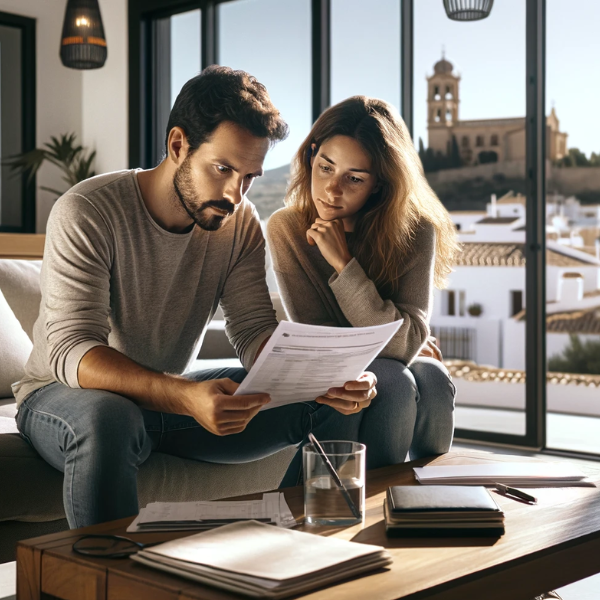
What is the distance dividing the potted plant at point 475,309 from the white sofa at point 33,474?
2090 millimetres

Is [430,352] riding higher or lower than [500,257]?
lower

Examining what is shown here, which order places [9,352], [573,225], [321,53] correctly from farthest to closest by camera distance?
[321,53], [573,225], [9,352]

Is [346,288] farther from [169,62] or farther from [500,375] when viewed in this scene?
[169,62]

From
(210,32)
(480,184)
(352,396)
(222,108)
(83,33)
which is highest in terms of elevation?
(210,32)

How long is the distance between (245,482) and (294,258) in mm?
580

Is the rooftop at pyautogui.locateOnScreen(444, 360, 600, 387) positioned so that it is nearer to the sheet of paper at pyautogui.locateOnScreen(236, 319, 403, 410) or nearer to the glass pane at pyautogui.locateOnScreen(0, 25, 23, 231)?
the sheet of paper at pyautogui.locateOnScreen(236, 319, 403, 410)

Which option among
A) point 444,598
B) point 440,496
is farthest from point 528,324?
point 444,598

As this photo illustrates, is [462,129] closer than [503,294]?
No

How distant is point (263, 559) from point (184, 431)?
2.65 feet

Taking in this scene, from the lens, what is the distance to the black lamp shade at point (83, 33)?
A: 4414 mm

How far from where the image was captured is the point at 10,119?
5.42 meters

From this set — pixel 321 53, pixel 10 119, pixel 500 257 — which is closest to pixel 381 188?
pixel 500 257

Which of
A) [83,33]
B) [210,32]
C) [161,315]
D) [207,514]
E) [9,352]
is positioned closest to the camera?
[207,514]

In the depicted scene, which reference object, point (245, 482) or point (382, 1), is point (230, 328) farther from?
point (382, 1)
